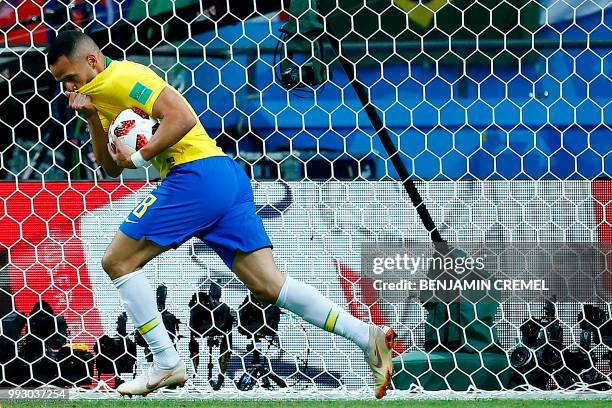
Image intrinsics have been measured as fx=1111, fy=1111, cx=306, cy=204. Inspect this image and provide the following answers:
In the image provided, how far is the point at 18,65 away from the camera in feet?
15.5

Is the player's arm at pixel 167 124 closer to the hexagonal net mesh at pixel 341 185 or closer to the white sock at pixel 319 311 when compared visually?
the white sock at pixel 319 311

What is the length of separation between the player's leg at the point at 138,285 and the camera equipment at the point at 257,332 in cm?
83

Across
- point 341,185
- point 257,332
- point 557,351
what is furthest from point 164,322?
point 557,351

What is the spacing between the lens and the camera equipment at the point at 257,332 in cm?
470

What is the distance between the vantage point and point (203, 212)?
12.3 feet

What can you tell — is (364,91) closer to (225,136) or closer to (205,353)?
(225,136)

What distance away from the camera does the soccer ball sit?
3762 millimetres

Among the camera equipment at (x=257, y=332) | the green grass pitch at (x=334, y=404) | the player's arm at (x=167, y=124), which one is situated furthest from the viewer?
the camera equipment at (x=257, y=332)

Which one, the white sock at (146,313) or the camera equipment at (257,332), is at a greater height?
the white sock at (146,313)

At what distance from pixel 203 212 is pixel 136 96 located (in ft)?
1.48

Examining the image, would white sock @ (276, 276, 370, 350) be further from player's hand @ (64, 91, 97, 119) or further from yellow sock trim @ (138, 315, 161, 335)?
player's hand @ (64, 91, 97, 119)

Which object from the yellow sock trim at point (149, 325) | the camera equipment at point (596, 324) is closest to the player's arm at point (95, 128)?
the yellow sock trim at point (149, 325)

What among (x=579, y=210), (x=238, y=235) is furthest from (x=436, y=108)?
(x=238, y=235)

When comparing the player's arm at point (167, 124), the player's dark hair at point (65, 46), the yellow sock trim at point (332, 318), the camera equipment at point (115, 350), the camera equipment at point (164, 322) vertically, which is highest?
the player's dark hair at point (65, 46)
